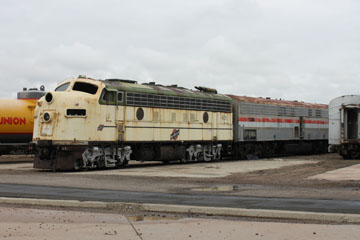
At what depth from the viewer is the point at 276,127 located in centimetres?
3681

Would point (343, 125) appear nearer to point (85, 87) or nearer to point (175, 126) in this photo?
point (175, 126)

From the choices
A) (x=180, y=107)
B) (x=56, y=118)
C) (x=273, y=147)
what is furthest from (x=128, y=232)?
(x=273, y=147)

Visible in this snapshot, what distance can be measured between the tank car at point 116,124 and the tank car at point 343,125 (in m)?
8.66

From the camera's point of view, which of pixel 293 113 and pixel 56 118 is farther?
pixel 293 113

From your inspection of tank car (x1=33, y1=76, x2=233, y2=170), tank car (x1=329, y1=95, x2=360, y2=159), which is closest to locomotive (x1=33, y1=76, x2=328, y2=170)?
tank car (x1=33, y1=76, x2=233, y2=170)

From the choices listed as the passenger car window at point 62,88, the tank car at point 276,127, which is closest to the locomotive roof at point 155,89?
the passenger car window at point 62,88

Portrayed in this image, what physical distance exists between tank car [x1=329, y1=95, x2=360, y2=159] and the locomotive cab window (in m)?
16.8

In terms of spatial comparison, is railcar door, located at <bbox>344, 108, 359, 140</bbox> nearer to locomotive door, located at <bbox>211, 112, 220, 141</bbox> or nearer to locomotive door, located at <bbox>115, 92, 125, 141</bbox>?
locomotive door, located at <bbox>211, 112, 220, 141</bbox>

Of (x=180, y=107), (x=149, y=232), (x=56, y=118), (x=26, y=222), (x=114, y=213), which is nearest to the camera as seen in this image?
(x=149, y=232)

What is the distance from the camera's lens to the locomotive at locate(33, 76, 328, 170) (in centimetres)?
2342

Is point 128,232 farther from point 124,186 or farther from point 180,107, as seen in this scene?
point 180,107

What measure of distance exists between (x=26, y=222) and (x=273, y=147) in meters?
29.5

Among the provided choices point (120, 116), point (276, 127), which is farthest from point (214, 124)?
point (120, 116)

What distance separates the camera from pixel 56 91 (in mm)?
24781
